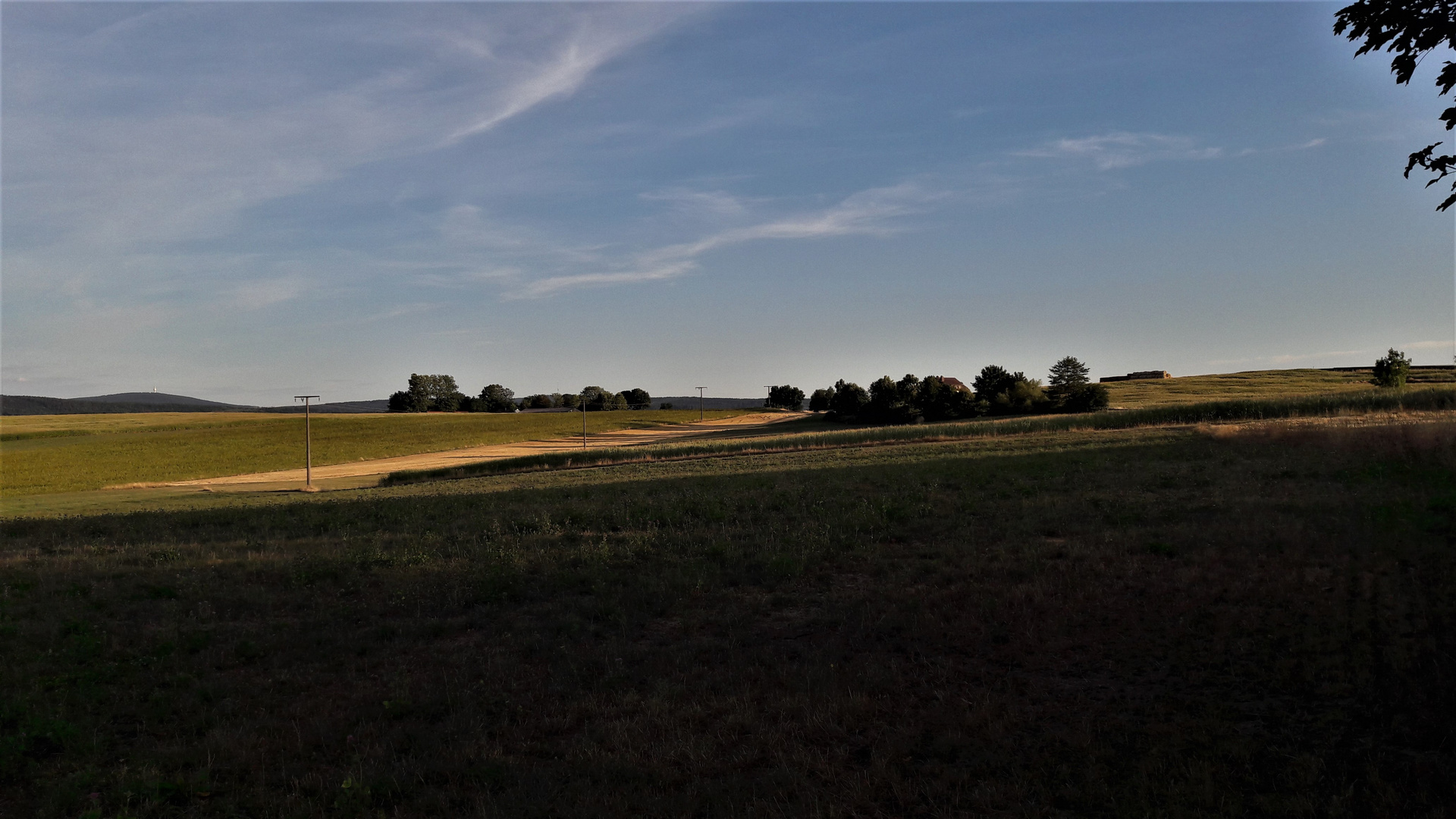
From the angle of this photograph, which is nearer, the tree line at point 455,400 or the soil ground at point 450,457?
the soil ground at point 450,457

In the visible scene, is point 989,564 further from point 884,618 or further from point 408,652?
point 408,652

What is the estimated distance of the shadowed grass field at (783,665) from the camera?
680 centimetres

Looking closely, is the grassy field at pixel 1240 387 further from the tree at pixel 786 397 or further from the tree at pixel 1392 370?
the tree at pixel 786 397

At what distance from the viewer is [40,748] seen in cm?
802

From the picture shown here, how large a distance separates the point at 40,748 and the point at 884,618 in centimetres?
1001

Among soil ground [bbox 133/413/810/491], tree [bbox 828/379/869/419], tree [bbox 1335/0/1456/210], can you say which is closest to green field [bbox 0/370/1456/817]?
tree [bbox 1335/0/1456/210]

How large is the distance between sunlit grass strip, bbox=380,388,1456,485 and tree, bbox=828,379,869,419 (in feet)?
157

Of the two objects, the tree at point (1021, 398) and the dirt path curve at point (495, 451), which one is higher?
the tree at point (1021, 398)

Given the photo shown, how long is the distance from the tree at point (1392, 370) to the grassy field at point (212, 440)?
97604mm

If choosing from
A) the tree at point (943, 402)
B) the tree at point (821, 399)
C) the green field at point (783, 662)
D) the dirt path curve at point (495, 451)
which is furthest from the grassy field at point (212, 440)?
the green field at point (783, 662)

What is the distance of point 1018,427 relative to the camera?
169ft

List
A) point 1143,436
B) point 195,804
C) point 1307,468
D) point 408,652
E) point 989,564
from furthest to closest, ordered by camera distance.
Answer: point 1143,436 < point 1307,468 < point 989,564 < point 408,652 < point 195,804

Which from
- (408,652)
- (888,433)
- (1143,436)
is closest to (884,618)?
(408,652)

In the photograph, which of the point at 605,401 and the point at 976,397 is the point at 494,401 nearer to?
the point at 605,401
